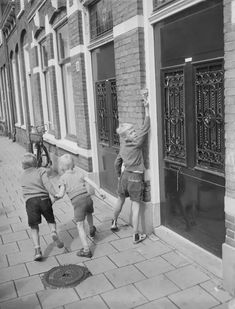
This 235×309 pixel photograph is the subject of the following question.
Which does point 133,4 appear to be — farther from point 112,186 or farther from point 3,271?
point 3,271

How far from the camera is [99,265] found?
4445 mm

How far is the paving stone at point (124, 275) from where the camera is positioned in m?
4.02

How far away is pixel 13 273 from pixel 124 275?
4.38ft

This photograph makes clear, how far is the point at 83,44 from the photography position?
6.96m

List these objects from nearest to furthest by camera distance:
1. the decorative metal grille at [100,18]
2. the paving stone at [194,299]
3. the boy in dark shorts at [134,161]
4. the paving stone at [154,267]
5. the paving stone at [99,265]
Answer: the paving stone at [194,299] < the paving stone at [154,267] < the paving stone at [99,265] < the boy in dark shorts at [134,161] < the decorative metal grille at [100,18]

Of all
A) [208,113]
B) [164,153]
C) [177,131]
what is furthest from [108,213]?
[208,113]

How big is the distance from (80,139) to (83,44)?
1917 mm

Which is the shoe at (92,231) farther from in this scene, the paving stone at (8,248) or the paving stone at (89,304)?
the paving stone at (89,304)

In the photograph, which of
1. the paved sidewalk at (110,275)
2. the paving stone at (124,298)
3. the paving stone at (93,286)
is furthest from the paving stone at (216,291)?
the paving stone at (93,286)

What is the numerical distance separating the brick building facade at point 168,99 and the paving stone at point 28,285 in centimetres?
173

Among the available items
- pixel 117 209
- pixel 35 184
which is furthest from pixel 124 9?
pixel 117 209

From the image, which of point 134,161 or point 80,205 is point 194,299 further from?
Result: point 134,161

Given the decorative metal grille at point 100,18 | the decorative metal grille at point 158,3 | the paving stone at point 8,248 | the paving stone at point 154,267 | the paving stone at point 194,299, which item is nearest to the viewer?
the paving stone at point 194,299

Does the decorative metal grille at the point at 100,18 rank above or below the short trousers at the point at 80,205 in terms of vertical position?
above
